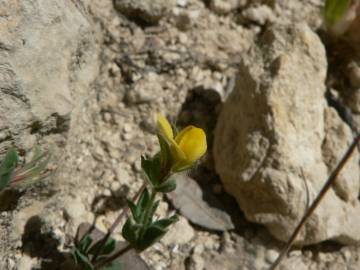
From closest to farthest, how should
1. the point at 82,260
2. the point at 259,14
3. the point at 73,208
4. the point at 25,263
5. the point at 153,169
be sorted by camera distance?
the point at 153,169
the point at 82,260
the point at 25,263
the point at 73,208
the point at 259,14

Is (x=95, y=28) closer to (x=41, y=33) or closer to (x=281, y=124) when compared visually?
(x=41, y=33)

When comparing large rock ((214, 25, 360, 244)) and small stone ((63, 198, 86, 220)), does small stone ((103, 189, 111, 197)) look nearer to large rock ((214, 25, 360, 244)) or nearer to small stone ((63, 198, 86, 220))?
small stone ((63, 198, 86, 220))

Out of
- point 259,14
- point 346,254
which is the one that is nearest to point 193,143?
point 346,254

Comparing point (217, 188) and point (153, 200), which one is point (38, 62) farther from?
point (217, 188)

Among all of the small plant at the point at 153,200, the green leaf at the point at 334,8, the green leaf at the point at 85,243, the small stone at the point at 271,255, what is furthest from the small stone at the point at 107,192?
the green leaf at the point at 334,8

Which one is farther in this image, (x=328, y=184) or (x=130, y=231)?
(x=130, y=231)

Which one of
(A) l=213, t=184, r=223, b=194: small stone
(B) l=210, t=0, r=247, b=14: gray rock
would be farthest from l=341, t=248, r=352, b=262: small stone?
(B) l=210, t=0, r=247, b=14: gray rock

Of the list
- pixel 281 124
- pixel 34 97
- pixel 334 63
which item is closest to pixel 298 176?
pixel 281 124
